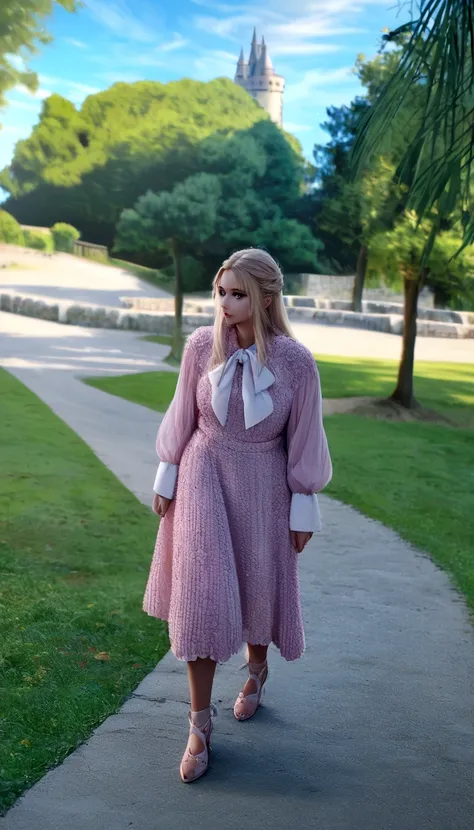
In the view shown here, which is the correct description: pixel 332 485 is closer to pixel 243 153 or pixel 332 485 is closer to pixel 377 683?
pixel 377 683

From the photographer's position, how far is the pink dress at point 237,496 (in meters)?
1.99

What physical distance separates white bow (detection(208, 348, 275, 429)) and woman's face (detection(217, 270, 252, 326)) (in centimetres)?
8

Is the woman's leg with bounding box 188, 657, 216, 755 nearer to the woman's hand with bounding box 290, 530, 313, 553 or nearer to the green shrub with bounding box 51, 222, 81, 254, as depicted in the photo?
the woman's hand with bounding box 290, 530, 313, 553

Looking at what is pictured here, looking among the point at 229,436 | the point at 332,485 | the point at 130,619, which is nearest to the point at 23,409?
the point at 332,485

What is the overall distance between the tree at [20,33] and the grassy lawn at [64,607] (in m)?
2.58

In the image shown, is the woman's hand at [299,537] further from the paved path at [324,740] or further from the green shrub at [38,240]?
the green shrub at [38,240]

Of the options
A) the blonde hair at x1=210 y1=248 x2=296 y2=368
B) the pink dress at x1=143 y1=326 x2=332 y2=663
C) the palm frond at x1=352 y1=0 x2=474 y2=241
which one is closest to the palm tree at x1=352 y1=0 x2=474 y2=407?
the palm frond at x1=352 y1=0 x2=474 y2=241

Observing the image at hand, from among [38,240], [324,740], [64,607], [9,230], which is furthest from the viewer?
[38,240]

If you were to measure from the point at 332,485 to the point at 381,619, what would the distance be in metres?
2.73

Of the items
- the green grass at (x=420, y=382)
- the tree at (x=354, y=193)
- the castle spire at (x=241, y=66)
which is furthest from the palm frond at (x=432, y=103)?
the castle spire at (x=241, y=66)

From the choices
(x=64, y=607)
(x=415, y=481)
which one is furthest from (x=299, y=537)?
(x=415, y=481)

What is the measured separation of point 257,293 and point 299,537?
20.8 inches

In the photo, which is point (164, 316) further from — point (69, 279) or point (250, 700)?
point (250, 700)

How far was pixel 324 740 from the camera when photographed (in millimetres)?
2176
